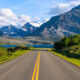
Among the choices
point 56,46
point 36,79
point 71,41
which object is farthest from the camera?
point 56,46

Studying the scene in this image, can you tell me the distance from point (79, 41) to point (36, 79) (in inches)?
3109

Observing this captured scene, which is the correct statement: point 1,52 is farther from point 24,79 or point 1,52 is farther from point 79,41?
point 79,41

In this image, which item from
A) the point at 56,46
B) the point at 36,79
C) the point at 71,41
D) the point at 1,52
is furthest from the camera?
the point at 56,46

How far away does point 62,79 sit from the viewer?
1089cm

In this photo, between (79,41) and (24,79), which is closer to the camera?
(24,79)

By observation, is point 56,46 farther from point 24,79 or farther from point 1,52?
point 24,79

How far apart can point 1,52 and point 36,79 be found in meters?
35.1

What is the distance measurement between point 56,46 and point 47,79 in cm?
8365

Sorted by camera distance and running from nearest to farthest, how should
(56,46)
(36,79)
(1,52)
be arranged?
1. (36,79)
2. (1,52)
3. (56,46)

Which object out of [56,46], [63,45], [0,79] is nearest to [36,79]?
[0,79]

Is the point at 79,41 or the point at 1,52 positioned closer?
the point at 1,52

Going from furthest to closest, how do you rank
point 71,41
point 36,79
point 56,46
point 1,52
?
1. point 56,46
2. point 71,41
3. point 1,52
4. point 36,79

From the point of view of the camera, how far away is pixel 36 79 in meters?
10.8

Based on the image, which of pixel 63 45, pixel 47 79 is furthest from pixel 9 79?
pixel 63 45
